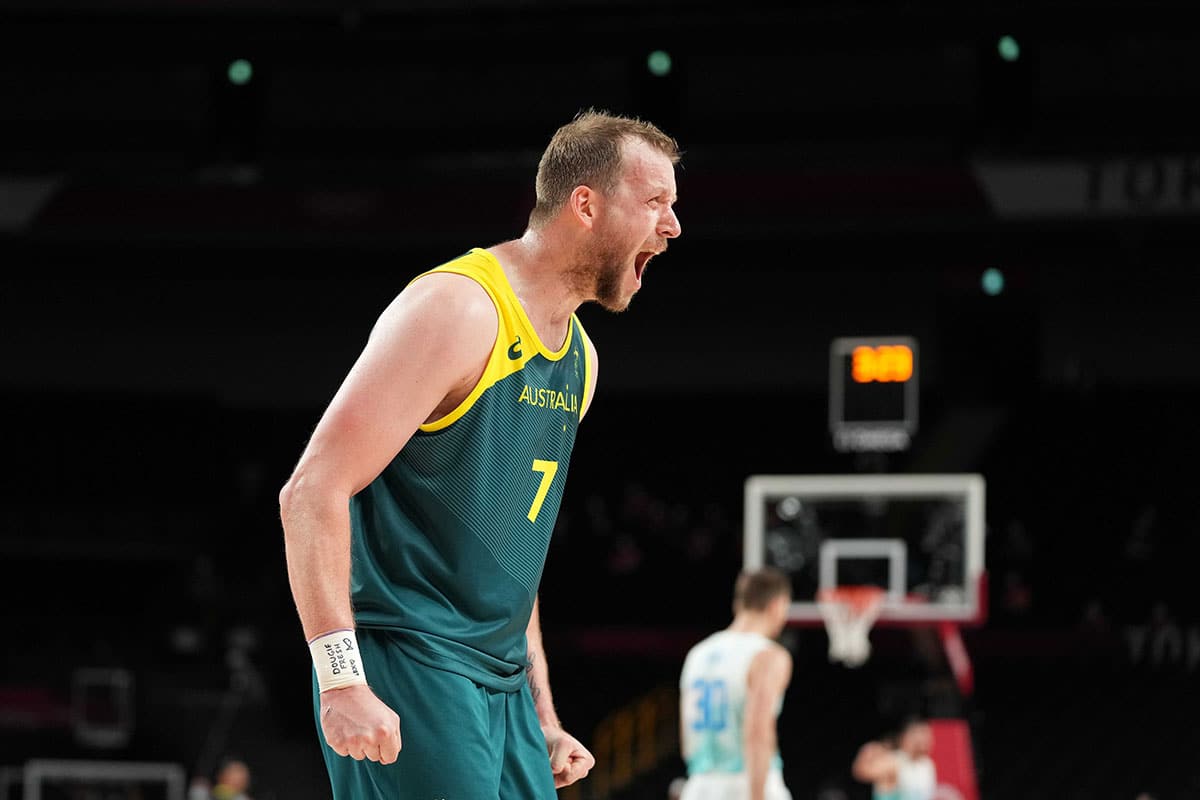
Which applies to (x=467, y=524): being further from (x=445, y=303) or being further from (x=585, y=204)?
(x=585, y=204)

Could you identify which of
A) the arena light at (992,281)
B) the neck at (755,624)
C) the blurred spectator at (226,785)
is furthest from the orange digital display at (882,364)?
the neck at (755,624)

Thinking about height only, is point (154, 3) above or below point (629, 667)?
above

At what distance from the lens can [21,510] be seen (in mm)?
18625

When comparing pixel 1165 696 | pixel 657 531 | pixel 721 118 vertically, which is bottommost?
pixel 1165 696

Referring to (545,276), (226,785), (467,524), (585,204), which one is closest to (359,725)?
(467,524)

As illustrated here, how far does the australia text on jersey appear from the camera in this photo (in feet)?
9.48

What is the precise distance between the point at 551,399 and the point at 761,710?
160 inches

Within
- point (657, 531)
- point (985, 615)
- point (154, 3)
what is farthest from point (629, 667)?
point (154, 3)

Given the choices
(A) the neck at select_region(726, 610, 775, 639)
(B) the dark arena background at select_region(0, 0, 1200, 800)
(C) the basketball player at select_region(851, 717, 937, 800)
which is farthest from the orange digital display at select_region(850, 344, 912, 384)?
(A) the neck at select_region(726, 610, 775, 639)

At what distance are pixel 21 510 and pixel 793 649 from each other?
9.01 meters

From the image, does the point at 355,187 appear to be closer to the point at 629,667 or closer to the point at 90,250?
the point at 90,250

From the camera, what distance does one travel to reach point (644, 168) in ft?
9.78

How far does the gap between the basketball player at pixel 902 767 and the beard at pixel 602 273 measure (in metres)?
9.19

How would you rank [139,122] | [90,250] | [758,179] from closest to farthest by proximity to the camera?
[758,179] < [90,250] < [139,122]
